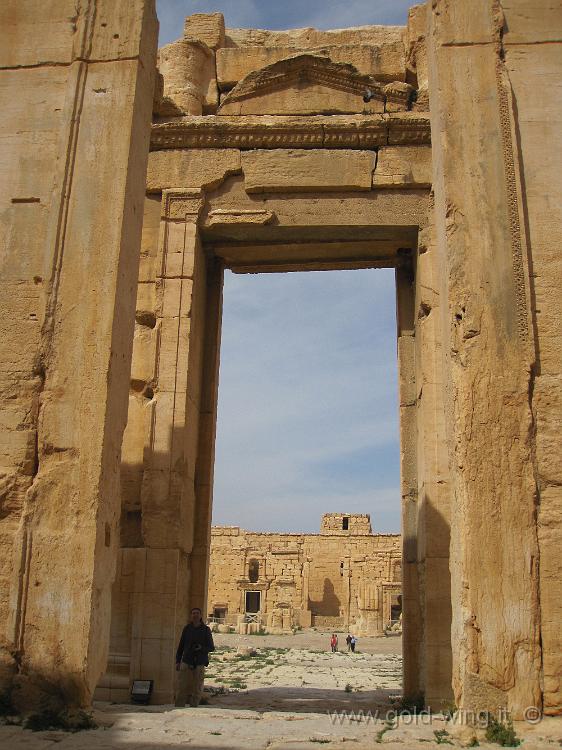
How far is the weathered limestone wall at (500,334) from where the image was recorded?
461cm

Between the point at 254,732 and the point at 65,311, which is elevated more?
the point at 65,311

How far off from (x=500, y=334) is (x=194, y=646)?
4.60m

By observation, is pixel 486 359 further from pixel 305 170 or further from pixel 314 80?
pixel 314 80

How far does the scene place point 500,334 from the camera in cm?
507

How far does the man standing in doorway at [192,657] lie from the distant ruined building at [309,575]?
25.6m

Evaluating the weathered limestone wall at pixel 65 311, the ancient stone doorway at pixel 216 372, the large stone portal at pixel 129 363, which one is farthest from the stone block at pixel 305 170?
the weathered limestone wall at pixel 65 311

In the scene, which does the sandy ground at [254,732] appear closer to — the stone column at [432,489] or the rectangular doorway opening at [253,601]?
the stone column at [432,489]

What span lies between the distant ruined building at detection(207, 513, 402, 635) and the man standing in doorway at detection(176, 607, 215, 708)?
1006 inches

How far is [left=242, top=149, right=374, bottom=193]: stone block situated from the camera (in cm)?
966

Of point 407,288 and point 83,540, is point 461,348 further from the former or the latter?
point 407,288

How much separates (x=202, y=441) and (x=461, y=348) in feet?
17.3

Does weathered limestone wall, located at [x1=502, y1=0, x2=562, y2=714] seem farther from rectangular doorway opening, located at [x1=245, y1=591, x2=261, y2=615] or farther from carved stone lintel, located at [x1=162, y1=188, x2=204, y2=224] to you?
rectangular doorway opening, located at [x1=245, y1=591, x2=261, y2=615]

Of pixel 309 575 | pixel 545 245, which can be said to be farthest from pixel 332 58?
pixel 309 575

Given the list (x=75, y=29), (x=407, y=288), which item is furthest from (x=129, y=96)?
(x=407, y=288)
